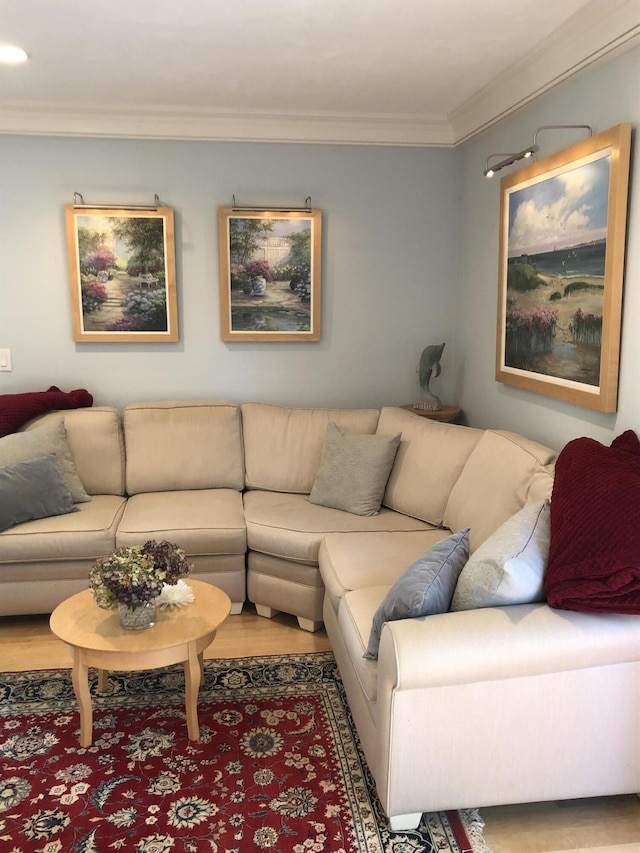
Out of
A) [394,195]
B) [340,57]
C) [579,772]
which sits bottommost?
[579,772]

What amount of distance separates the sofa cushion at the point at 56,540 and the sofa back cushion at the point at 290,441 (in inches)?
34.4

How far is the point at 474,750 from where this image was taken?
1.90m

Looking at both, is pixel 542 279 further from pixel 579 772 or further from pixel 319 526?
pixel 579 772

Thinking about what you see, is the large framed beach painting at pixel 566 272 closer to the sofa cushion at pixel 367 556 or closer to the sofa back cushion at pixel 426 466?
the sofa back cushion at pixel 426 466

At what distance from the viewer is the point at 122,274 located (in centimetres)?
385

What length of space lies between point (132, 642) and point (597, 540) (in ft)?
4.79

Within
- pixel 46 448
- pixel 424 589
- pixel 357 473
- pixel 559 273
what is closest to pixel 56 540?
pixel 46 448

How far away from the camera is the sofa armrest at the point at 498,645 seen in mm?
1817

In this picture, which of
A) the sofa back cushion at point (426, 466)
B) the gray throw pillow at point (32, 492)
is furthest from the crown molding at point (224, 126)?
the gray throw pillow at point (32, 492)

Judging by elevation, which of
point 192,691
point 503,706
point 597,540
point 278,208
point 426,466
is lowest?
point 192,691

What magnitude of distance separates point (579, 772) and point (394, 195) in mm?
3091

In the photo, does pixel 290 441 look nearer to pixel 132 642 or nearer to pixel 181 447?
pixel 181 447

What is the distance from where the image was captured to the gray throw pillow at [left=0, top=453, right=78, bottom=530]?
3.07 meters

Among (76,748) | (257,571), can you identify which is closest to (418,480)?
(257,571)
